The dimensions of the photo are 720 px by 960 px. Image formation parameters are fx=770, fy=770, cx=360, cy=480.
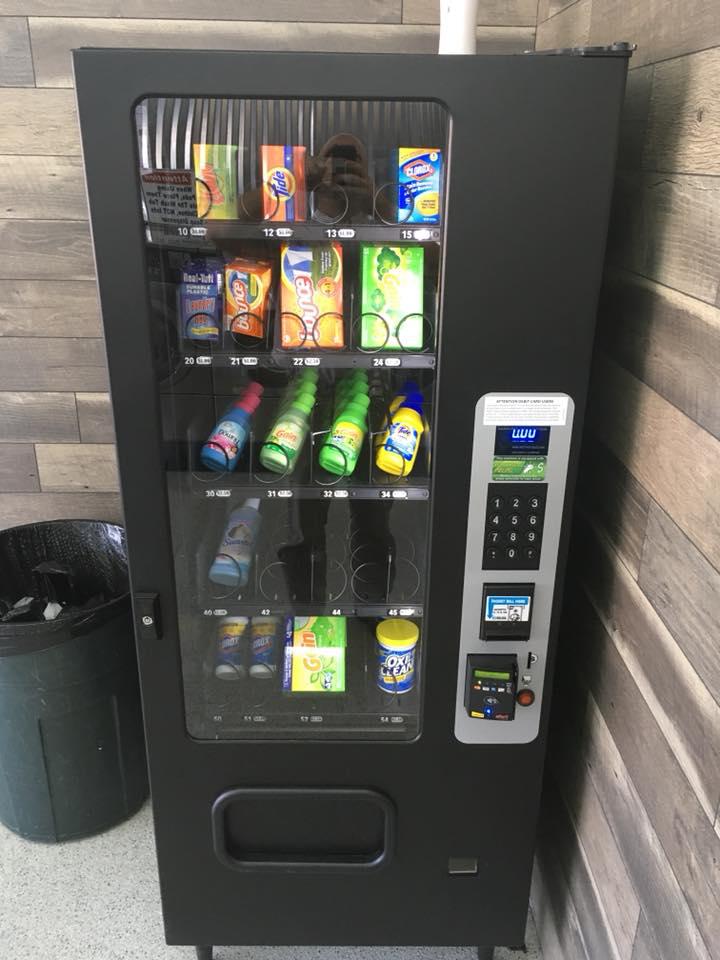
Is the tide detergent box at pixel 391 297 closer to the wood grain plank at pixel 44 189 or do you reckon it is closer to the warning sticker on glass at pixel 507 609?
the warning sticker on glass at pixel 507 609

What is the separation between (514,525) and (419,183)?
0.56 m

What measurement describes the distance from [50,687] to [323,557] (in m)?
0.74

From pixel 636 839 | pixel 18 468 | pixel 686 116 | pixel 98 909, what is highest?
pixel 686 116

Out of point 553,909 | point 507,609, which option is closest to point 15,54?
point 507,609

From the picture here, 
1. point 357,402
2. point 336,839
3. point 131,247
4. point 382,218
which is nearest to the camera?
point 131,247

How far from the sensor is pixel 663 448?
114cm

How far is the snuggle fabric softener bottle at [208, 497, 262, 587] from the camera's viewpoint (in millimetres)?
1460

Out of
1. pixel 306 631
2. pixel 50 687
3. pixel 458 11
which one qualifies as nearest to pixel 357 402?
pixel 306 631

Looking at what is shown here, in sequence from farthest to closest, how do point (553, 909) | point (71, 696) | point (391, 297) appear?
point (71, 696) < point (553, 909) < point (391, 297)

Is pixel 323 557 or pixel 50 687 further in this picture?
pixel 50 687

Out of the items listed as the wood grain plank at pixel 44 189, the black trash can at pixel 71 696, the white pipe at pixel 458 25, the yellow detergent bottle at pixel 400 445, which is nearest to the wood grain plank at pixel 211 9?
the wood grain plank at pixel 44 189

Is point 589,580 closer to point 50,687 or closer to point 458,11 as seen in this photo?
point 458,11

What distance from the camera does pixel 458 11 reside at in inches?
47.5

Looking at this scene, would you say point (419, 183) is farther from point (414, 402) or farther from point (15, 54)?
point (15, 54)
